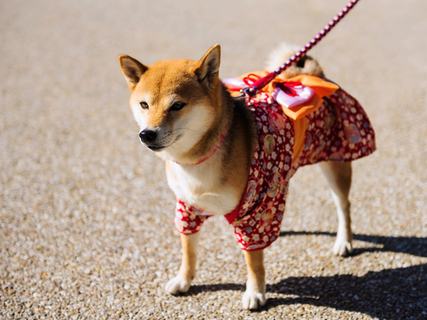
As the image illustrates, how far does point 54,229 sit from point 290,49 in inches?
109

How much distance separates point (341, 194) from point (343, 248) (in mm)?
464

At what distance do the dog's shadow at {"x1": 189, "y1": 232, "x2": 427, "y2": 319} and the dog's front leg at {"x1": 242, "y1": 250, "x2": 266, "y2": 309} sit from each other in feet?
0.32

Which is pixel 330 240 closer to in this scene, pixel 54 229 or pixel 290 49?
pixel 290 49

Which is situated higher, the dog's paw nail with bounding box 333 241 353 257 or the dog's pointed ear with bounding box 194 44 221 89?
the dog's pointed ear with bounding box 194 44 221 89

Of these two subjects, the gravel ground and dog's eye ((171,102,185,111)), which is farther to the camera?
the gravel ground

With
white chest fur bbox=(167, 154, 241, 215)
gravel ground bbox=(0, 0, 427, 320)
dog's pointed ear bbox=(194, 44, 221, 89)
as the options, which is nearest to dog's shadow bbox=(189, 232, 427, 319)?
gravel ground bbox=(0, 0, 427, 320)

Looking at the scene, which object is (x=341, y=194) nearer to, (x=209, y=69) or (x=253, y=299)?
(x=253, y=299)

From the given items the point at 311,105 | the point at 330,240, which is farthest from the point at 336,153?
the point at 330,240

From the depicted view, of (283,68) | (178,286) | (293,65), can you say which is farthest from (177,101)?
(178,286)

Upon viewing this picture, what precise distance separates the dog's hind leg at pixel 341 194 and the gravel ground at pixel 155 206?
12cm

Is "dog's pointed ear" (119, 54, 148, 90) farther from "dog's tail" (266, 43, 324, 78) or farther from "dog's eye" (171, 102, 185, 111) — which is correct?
"dog's tail" (266, 43, 324, 78)

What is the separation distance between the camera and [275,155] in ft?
8.53

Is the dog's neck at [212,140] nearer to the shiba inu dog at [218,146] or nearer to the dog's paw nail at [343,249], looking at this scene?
the shiba inu dog at [218,146]

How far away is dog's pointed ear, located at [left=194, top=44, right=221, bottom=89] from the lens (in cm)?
236
